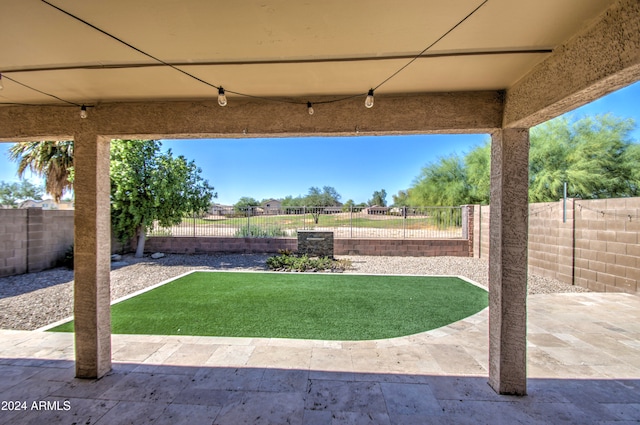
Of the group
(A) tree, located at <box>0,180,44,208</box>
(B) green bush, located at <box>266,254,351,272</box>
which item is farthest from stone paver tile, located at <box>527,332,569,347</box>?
(A) tree, located at <box>0,180,44,208</box>

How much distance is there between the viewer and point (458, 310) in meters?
5.12

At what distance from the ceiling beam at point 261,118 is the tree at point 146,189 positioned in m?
7.12

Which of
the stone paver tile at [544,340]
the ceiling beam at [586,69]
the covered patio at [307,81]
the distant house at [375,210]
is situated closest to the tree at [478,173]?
the distant house at [375,210]

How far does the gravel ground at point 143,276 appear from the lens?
5103mm

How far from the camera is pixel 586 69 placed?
1744mm

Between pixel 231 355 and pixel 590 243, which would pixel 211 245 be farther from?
pixel 590 243

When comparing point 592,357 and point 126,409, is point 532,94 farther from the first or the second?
point 126,409

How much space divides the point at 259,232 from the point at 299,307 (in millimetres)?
6944

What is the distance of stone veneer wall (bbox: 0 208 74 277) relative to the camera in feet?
24.0

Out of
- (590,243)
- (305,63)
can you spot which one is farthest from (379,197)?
(305,63)

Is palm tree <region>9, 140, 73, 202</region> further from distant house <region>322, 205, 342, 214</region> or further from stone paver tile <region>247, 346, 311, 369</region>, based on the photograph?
stone paver tile <region>247, 346, 311, 369</region>

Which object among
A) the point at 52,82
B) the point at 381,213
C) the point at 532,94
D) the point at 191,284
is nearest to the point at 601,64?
the point at 532,94

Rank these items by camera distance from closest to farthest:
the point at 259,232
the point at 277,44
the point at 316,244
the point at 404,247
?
the point at 277,44 → the point at 316,244 → the point at 404,247 → the point at 259,232

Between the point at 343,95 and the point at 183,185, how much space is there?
932cm
